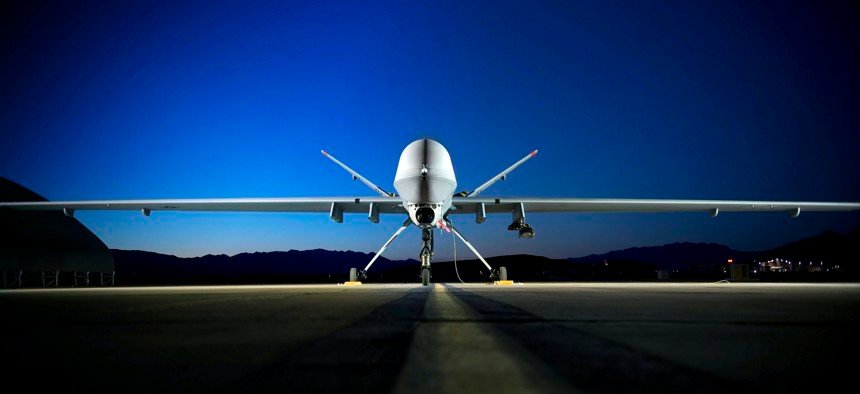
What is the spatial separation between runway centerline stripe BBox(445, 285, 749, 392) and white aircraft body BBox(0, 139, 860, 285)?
9418mm

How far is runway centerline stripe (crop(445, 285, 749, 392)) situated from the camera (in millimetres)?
2186

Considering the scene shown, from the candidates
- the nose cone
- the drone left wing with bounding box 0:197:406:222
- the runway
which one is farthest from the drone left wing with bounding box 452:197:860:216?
the runway

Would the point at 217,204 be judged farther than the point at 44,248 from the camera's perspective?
No

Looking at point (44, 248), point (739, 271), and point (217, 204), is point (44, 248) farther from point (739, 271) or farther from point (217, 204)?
point (739, 271)

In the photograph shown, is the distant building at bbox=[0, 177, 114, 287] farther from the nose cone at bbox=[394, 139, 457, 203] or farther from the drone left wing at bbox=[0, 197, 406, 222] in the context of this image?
the nose cone at bbox=[394, 139, 457, 203]

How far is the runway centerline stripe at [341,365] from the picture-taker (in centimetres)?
221

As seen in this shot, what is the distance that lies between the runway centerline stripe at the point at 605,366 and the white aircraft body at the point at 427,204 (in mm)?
9418

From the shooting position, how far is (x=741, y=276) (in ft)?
103

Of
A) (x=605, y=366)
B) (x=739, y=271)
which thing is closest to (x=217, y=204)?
(x=605, y=366)

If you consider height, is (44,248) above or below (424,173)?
below

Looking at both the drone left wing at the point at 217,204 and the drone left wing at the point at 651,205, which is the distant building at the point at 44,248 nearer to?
the drone left wing at the point at 217,204

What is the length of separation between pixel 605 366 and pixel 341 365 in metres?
1.44

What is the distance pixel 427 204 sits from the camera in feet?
44.1

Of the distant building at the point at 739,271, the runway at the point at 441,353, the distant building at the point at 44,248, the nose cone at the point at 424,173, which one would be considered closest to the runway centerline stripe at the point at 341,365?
the runway at the point at 441,353
